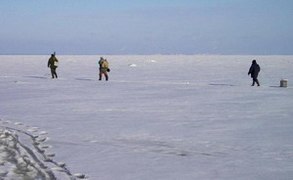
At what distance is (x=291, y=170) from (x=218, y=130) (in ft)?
Answer: 9.98

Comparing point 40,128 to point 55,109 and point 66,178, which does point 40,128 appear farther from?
point 66,178

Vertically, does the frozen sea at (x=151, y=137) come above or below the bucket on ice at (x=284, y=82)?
below

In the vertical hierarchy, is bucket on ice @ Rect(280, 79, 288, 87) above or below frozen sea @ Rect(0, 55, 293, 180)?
above

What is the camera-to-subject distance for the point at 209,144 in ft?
24.7

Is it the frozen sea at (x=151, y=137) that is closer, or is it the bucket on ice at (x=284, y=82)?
the frozen sea at (x=151, y=137)

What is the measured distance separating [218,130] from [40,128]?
3.70 meters

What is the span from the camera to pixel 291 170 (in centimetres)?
584

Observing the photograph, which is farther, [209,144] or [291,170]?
[209,144]

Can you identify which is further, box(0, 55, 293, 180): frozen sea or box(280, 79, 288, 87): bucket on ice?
box(280, 79, 288, 87): bucket on ice

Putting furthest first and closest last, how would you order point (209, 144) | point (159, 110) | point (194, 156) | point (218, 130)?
1. point (159, 110)
2. point (218, 130)
3. point (209, 144)
4. point (194, 156)

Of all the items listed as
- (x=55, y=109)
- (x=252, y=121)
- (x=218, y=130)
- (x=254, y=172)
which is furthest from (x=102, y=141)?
(x=55, y=109)

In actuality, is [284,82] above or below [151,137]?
above

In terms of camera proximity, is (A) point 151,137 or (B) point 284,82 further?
(B) point 284,82

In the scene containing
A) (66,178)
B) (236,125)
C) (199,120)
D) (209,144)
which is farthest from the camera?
(199,120)
